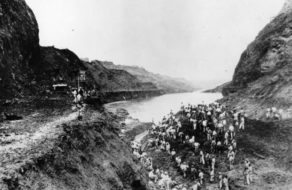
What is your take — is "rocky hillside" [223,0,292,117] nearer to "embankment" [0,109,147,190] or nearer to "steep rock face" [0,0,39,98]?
"embankment" [0,109,147,190]

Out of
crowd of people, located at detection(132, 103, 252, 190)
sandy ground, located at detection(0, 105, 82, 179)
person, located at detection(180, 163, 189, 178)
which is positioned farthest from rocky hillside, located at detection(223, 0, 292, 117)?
sandy ground, located at detection(0, 105, 82, 179)

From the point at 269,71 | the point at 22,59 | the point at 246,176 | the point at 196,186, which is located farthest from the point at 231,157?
the point at 22,59

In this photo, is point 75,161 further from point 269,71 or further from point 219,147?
point 269,71

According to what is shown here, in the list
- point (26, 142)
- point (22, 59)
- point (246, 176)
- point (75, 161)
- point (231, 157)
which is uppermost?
point (22, 59)

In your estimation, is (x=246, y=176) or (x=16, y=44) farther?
(x=16, y=44)

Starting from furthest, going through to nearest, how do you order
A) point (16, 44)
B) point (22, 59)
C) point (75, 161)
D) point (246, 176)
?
point (22, 59)
point (16, 44)
point (246, 176)
point (75, 161)

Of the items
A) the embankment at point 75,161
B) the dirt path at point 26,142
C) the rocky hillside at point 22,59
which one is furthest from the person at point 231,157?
the rocky hillside at point 22,59
